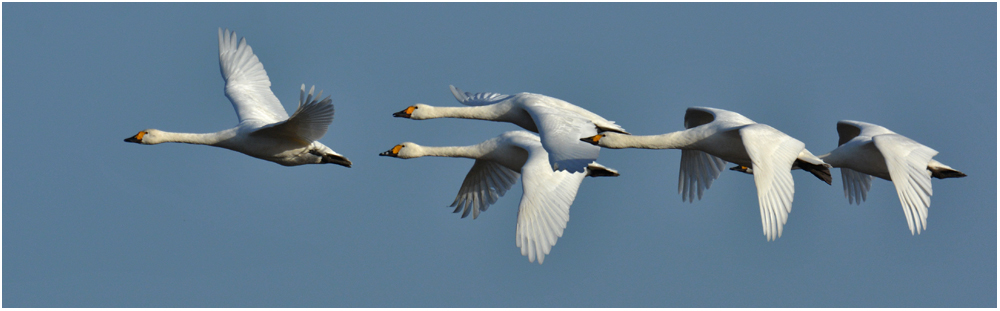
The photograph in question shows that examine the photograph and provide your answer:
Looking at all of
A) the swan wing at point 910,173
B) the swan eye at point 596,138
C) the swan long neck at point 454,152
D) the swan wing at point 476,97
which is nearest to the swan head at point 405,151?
the swan long neck at point 454,152

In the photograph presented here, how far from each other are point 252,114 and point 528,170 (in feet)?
24.1

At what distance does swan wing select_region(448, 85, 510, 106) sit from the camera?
3347 cm

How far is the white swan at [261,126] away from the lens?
28.9 meters

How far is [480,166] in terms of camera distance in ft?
113

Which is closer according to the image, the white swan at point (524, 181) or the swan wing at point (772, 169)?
the swan wing at point (772, 169)

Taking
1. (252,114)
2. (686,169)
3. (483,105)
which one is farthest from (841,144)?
(252,114)

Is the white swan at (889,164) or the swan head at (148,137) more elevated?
the white swan at (889,164)

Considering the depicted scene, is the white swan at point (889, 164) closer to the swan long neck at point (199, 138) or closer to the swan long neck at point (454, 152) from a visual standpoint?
the swan long neck at point (454, 152)

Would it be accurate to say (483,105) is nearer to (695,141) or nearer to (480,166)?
(480,166)

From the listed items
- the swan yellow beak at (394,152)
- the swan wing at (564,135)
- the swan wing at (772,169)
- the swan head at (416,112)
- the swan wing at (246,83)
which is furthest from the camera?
the swan yellow beak at (394,152)

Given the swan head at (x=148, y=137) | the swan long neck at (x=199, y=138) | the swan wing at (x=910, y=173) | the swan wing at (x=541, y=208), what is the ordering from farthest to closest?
the swan head at (x=148, y=137) → the swan long neck at (x=199, y=138) → the swan wing at (x=541, y=208) → the swan wing at (x=910, y=173)

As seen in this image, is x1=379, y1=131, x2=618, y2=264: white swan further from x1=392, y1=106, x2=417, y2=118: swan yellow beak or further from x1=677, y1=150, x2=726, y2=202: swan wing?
x1=677, y1=150, x2=726, y2=202: swan wing

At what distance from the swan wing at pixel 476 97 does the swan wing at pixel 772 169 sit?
7601mm


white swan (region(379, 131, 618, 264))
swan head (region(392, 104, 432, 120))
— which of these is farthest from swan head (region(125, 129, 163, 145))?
swan head (region(392, 104, 432, 120))
